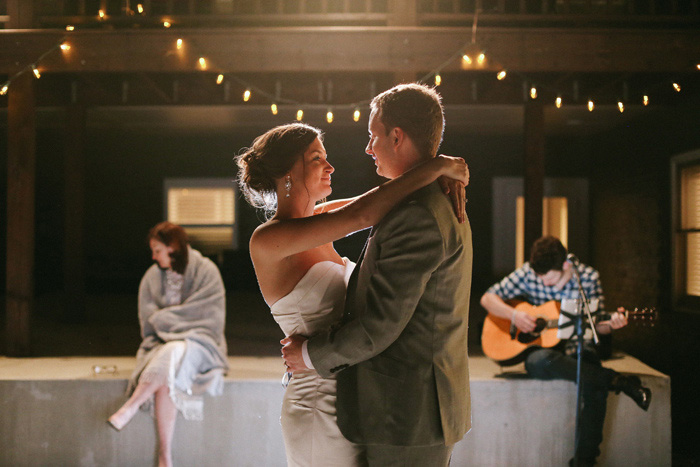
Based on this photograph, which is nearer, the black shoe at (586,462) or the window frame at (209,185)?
the black shoe at (586,462)

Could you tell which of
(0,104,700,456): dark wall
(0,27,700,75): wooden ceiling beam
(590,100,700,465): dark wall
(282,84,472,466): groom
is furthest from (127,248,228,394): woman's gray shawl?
(0,104,700,456): dark wall

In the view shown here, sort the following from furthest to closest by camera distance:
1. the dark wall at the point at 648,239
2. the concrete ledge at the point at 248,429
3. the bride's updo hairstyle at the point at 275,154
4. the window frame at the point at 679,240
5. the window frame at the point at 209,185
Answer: the window frame at the point at 209,185 → the window frame at the point at 679,240 → the dark wall at the point at 648,239 → the concrete ledge at the point at 248,429 → the bride's updo hairstyle at the point at 275,154

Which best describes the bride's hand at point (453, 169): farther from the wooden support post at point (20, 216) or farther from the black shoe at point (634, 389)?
the wooden support post at point (20, 216)

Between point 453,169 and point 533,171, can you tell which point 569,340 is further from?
point 453,169

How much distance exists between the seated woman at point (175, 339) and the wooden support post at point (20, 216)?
4.46 ft

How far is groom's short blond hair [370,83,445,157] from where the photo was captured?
1551mm

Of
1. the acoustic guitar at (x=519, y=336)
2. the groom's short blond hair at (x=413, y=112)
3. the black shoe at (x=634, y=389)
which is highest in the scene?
the groom's short blond hair at (x=413, y=112)

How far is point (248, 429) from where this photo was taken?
3.85 metres

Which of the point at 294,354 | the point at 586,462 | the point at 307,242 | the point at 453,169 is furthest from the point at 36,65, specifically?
the point at 586,462

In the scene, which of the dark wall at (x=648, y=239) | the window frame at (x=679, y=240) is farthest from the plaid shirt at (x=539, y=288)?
the window frame at (x=679, y=240)

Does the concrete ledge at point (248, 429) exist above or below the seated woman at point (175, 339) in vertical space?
below

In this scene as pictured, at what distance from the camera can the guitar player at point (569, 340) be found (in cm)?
364

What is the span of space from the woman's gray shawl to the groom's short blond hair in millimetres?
2658

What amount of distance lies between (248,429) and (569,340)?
7.64 ft
